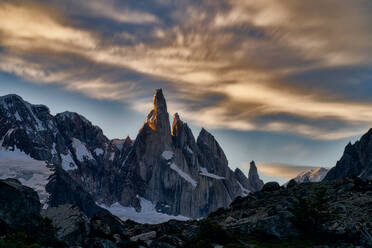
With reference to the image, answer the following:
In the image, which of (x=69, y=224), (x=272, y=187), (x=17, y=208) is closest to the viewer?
(x=17, y=208)

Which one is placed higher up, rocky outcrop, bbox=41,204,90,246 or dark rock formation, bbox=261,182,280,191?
dark rock formation, bbox=261,182,280,191

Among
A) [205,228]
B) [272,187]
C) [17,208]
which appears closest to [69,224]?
[17,208]

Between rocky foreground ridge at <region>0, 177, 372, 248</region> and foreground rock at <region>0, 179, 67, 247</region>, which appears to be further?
rocky foreground ridge at <region>0, 177, 372, 248</region>

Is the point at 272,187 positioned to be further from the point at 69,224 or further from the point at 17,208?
the point at 17,208

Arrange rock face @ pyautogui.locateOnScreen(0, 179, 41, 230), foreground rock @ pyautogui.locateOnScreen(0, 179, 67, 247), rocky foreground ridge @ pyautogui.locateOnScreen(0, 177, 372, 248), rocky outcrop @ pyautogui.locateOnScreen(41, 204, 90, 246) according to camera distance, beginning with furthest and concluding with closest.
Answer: rocky outcrop @ pyautogui.locateOnScreen(41, 204, 90, 246) → rocky foreground ridge @ pyautogui.locateOnScreen(0, 177, 372, 248) → rock face @ pyautogui.locateOnScreen(0, 179, 41, 230) → foreground rock @ pyautogui.locateOnScreen(0, 179, 67, 247)

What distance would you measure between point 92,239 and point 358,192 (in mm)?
59220

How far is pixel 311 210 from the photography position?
55.8 m

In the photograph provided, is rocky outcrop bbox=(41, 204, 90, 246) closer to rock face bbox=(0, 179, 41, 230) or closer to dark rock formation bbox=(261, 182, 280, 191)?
rock face bbox=(0, 179, 41, 230)

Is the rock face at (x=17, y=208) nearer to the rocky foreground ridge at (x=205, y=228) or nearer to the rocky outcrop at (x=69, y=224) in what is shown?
the rocky foreground ridge at (x=205, y=228)

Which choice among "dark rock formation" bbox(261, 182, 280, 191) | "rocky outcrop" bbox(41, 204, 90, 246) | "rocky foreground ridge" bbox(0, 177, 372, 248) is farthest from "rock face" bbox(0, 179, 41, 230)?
"dark rock formation" bbox(261, 182, 280, 191)

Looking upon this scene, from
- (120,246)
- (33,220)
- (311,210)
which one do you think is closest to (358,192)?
(311,210)

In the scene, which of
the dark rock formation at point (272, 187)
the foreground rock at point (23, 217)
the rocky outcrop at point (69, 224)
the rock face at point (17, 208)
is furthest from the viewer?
the dark rock formation at point (272, 187)

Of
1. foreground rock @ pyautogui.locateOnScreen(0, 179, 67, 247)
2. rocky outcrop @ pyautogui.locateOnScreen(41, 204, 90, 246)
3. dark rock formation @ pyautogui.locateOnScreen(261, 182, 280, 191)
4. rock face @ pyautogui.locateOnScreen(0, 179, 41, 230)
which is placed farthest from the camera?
dark rock formation @ pyautogui.locateOnScreen(261, 182, 280, 191)

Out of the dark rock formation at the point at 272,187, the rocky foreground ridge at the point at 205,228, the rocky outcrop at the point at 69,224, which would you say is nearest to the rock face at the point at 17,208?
the rocky foreground ridge at the point at 205,228
